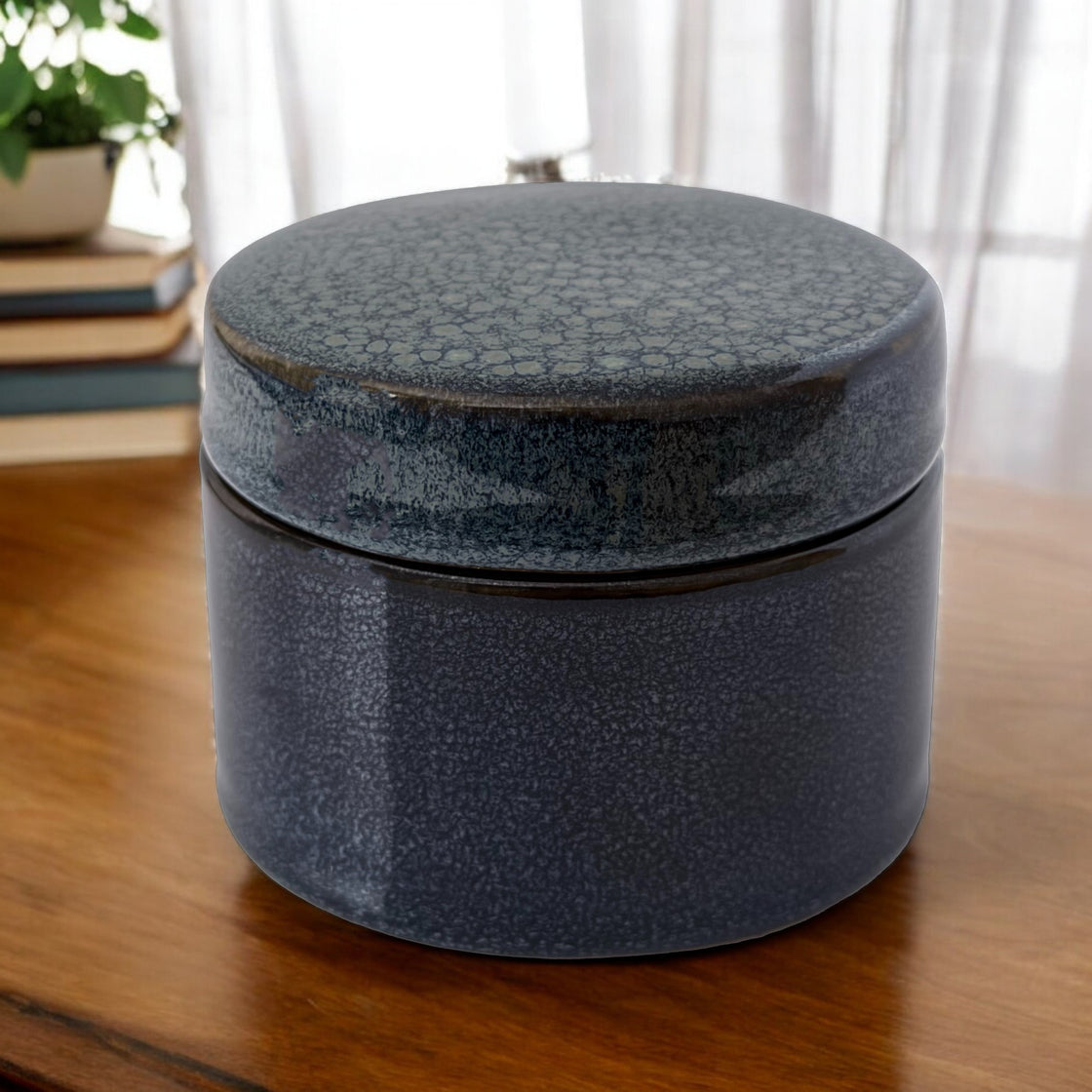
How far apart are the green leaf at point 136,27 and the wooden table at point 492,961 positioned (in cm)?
51

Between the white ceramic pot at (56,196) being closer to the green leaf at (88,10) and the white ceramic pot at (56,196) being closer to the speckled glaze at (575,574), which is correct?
the green leaf at (88,10)

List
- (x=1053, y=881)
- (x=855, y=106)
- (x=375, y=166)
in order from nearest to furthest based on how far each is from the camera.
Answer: (x=1053, y=881)
(x=855, y=106)
(x=375, y=166)

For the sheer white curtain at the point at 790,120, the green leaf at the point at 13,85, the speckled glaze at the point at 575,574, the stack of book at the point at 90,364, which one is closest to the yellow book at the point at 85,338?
the stack of book at the point at 90,364

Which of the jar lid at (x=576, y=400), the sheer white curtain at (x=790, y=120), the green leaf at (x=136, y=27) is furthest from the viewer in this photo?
the sheer white curtain at (x=790, y=120)

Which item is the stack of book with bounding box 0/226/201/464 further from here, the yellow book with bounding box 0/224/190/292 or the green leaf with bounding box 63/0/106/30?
the green leaf with bounding box 63/0/106/30

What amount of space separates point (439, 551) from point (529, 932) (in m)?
0.12

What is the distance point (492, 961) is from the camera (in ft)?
1.52

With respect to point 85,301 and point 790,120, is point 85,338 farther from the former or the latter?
point 790,120

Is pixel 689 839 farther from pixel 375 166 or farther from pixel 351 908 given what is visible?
pixel 375 166

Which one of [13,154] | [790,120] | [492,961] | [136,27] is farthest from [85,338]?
[790,120]

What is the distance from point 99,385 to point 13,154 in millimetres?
143

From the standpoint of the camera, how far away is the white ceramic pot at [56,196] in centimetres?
85

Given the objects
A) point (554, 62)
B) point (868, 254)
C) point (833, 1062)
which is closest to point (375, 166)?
point (554, 62)

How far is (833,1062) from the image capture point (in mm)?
428
